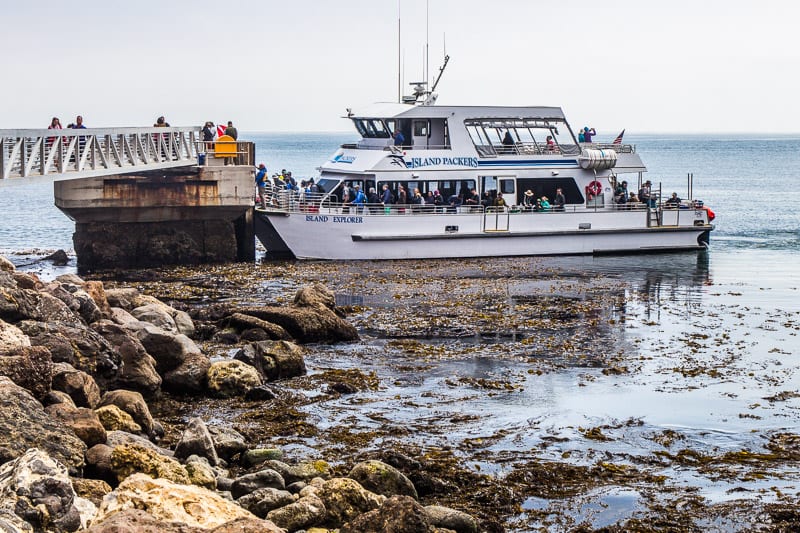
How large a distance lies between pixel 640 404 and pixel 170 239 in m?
17.1

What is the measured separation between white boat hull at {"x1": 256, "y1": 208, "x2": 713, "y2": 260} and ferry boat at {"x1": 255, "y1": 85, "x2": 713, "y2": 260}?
0.10ft

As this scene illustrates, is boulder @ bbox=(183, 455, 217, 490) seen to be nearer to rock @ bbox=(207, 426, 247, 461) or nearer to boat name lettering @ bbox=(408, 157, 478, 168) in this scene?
rock @ bbox=(207, 426, 247, 461)

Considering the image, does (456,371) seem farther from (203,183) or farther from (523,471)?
(203,183)

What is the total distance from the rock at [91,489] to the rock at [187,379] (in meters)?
5.45

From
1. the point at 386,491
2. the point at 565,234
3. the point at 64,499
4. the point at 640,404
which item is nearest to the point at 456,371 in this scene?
the point at 640,404

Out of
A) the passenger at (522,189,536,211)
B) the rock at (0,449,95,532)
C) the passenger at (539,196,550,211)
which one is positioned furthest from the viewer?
the passenger at (539,196,550,211)

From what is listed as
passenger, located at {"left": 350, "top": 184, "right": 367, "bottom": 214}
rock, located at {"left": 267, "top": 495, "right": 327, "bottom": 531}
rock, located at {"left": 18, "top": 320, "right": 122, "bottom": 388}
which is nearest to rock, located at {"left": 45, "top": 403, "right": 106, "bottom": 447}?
rock, located at {"left": 18, "top": 320, "right": 122, "bottom": 388}

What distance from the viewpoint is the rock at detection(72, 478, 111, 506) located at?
9.89 m

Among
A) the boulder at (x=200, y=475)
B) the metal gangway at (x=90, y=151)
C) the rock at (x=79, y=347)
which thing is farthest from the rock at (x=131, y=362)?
the metal gangway at (x=90, y=151)

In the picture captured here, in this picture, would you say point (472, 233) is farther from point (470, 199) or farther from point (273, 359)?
point (273, 359)

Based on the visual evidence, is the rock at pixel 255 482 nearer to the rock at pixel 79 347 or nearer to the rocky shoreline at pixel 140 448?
the rocky shoreline at pixel 140 448

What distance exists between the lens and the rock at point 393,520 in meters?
9.69

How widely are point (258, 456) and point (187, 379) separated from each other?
350 centimetres

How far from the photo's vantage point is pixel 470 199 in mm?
31594
